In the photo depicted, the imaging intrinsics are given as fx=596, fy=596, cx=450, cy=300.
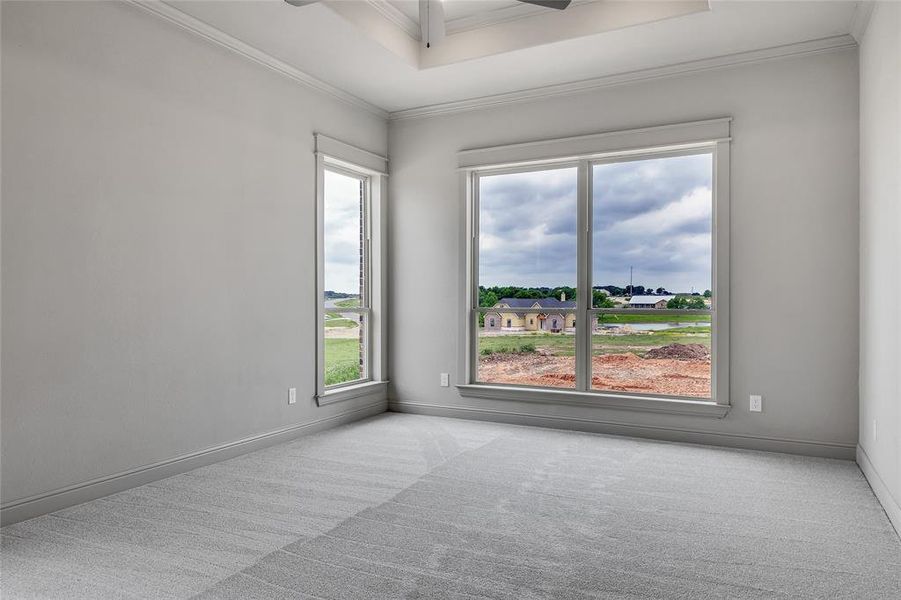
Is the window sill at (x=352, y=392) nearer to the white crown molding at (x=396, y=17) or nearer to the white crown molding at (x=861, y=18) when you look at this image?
the white crown molding at (x=396, y=17)

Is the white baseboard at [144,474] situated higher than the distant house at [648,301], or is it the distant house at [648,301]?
the distant house at [648,301]

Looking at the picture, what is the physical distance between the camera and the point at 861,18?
11.6ft

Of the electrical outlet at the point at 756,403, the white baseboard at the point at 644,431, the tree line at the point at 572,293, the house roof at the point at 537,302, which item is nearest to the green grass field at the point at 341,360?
the white baseboard at the point at 644,431

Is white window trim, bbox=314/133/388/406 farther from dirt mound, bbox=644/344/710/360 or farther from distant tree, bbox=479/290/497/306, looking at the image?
dirt mound, bbox=644/344/710/360

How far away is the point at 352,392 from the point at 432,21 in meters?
3.08

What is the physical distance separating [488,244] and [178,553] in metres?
3.54

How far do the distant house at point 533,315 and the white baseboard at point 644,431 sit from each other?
0.73m

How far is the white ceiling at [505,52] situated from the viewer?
3.57 m

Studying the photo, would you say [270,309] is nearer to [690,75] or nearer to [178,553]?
[178,553]

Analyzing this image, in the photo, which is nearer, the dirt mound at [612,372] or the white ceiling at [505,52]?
the white ceiling at [505,52]

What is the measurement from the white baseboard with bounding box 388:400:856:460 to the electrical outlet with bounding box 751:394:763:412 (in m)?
0.19

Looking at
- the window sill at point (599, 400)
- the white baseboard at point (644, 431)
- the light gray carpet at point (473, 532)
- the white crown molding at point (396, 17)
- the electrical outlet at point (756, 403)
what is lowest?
the light gray carpet at point (473, 532)

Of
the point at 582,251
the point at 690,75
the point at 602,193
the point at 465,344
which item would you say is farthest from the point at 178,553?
the point at 690,75

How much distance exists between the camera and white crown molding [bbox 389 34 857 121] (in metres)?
3.96
